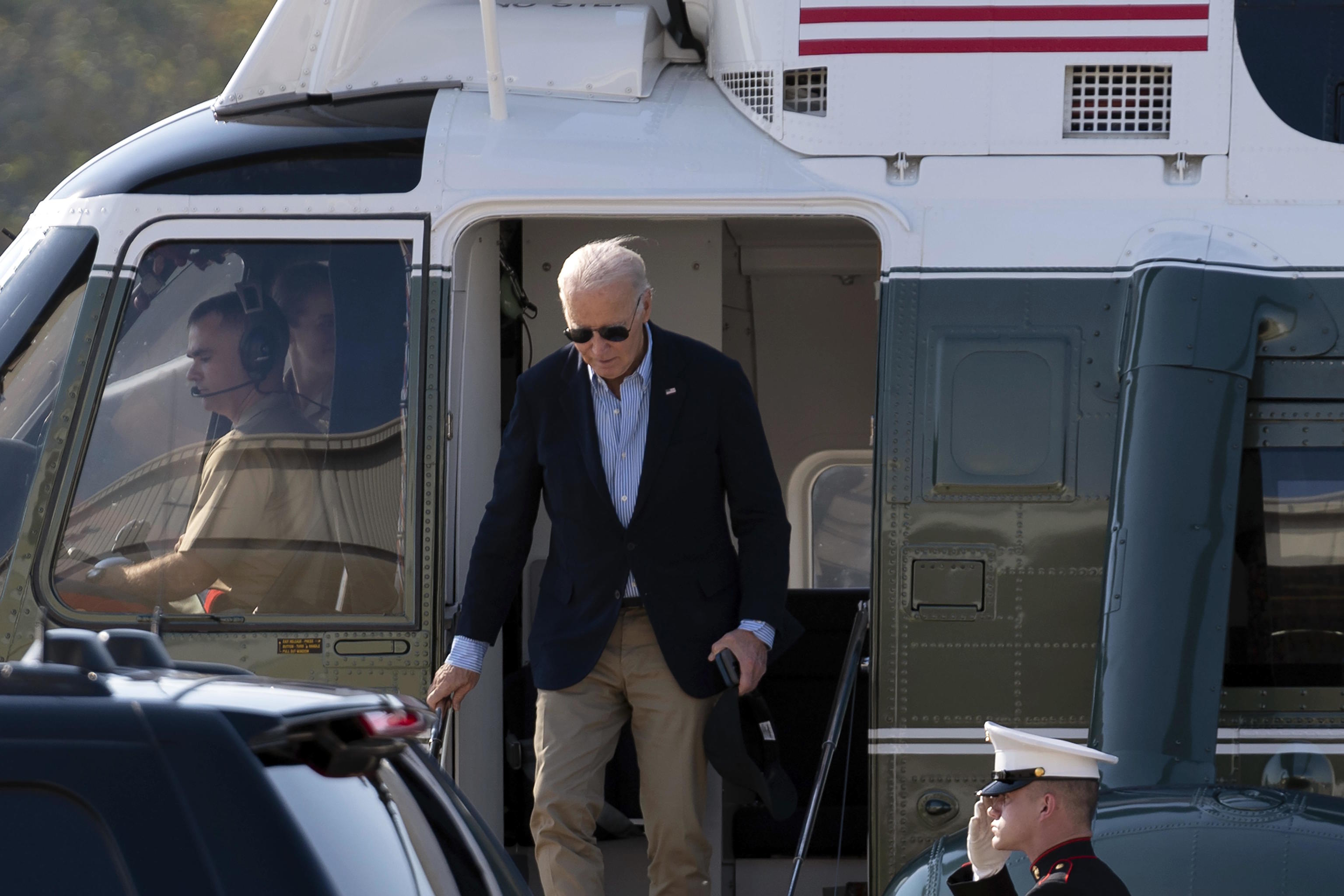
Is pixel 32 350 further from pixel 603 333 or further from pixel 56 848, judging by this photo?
pixel 56 848

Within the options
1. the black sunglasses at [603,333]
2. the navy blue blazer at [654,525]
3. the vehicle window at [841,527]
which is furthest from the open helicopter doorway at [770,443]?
the black sunglasses at [603,333]

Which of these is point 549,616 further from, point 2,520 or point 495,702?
point 2,520

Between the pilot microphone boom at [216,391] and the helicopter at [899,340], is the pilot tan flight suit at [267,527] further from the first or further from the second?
the pilot microphone boom at [216,391]

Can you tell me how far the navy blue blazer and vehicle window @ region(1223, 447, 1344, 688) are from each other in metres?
1.19

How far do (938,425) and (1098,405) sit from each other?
0.43 meters

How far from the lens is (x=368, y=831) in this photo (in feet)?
6.14

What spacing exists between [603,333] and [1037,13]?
1.51 meters

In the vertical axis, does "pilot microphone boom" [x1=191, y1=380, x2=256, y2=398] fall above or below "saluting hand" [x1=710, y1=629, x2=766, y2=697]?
above

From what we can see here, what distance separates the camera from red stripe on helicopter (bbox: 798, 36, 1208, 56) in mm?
4230

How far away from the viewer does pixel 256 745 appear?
1.71 metres

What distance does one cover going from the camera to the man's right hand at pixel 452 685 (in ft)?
12.8

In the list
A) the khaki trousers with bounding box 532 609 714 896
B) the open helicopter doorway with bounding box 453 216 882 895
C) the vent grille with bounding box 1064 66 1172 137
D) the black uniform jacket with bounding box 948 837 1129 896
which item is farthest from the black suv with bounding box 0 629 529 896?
the vent grille with bounding box 1064 66 1172 137

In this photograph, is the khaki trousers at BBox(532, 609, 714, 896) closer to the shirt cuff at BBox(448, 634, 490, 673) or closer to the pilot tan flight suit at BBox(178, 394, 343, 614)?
the shirt cuff at BBox(448, 634, 490, 673)

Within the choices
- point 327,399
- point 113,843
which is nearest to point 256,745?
point 113,843
